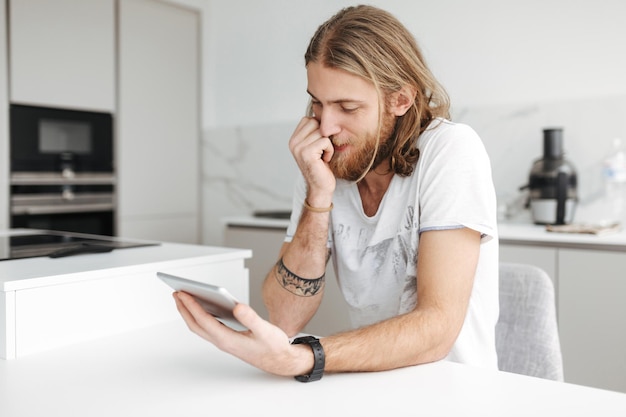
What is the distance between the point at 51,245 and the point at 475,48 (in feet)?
7.42

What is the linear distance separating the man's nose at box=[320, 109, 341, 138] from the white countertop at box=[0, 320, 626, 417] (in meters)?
0.55

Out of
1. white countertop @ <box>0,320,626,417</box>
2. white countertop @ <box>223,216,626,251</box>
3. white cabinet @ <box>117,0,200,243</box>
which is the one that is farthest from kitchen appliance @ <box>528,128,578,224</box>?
white cabinet @ <box>117,0,200,243</box>

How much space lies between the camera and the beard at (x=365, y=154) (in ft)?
4.54

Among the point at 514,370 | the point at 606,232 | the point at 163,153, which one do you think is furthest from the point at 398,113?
the point at 163,153

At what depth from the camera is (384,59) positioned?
137cm

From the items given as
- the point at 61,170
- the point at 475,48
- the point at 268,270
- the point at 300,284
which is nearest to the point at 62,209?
the point at 61,170

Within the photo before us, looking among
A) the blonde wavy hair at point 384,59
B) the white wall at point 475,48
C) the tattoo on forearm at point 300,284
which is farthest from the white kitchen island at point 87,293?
the white wall at point 475,48

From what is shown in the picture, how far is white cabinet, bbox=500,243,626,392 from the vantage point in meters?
2.24

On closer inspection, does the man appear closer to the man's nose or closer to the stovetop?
the man's nose

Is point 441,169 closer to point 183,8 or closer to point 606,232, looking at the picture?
point 606,232

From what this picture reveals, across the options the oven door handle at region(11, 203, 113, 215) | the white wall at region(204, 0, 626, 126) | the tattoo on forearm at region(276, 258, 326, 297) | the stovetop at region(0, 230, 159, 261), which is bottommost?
the tattoo on forearm at region(276, 258, 326, 297)

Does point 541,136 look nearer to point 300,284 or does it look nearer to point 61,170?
point 300,284

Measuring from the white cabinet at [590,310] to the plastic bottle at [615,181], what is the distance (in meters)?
0.58

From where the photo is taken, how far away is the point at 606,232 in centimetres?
238
